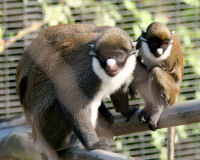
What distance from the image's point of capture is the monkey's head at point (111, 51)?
299cm

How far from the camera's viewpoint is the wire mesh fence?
548cm

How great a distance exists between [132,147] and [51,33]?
270 centimetres

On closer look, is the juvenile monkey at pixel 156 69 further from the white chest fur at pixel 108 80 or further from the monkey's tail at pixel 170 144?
the white chest fur at pixel 108 80

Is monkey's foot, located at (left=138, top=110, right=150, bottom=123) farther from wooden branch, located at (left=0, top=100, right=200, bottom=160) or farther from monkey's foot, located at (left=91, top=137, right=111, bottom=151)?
monkey's foot, located at (left=91, top=137, right=111, bottom=151)

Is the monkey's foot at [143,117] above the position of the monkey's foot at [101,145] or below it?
below

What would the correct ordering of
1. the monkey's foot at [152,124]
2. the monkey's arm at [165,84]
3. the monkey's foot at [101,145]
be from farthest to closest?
the monkey's arm at [165,84] → the monkey's foot at [152,124] → the monkey's foot at [101,145]

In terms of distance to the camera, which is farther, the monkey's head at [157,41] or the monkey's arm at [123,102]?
the monkey's head at [157,41]

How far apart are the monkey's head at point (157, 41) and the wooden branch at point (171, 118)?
23.6 inches

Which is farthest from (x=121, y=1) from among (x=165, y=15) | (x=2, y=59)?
(x=2, y=59)

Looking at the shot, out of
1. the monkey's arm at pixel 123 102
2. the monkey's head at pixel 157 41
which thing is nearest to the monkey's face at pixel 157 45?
the monkey's head at pixel 157 41

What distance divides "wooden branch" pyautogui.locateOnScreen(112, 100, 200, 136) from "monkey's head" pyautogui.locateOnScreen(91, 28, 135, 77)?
1.76ft

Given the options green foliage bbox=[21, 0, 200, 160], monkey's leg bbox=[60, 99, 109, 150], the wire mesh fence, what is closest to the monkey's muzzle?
monkey's leg bbox=[60, 99, 109, 150]

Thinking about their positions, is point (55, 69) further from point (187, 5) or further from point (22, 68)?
point (187, 5)

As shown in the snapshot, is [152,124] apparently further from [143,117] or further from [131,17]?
[131,17]
